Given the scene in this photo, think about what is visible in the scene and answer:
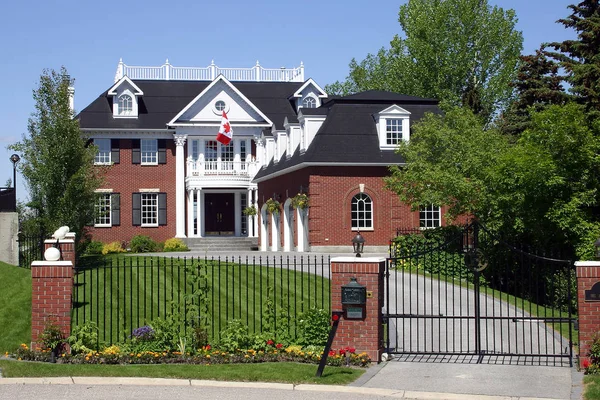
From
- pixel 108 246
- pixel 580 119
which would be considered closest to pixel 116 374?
pixel 580 119

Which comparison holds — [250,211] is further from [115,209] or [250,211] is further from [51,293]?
[51,293]

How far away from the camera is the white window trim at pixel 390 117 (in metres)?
35.1

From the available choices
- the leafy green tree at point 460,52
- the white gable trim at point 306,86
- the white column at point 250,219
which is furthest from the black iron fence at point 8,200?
the leafy green tree at point 460,52

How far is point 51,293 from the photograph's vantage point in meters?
13.9

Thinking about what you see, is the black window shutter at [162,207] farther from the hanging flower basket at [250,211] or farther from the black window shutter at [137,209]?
the hanging flower basket at [250,211]

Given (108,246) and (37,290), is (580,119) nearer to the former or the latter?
(37,290)

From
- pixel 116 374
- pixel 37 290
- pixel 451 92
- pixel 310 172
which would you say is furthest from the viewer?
pixel 451 92

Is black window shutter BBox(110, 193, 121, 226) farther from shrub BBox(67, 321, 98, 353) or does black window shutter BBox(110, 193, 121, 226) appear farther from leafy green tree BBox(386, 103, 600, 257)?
shrub BBox(67, 321, 98, 353)

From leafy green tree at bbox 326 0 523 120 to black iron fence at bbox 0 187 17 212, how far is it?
31496 millimetres

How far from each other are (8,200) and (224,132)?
17.2 metres

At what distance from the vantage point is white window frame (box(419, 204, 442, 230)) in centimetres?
3564

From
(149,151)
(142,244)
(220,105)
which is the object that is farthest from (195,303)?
(149,151)

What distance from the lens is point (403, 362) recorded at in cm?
1401

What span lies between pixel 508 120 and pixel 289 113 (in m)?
11.6
